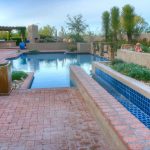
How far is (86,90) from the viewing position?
17.8 ft

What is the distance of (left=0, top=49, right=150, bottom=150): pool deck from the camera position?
3.45 m

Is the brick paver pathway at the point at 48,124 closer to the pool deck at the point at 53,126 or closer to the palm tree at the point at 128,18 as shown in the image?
the pool deck at the point at 53,126

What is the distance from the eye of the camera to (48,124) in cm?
428

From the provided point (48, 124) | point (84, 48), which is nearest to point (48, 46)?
point (84, 48)

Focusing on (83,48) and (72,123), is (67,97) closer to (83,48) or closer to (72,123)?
(72,123)

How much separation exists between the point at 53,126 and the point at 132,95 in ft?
8.33

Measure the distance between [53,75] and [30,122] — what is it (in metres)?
6.92

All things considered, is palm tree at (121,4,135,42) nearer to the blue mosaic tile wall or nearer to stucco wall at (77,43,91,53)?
stucco wall at (77,43,91,53)

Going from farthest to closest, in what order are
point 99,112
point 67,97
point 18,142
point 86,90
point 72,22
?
point 72,22
point 67,97
point 86,90
point 99,112
point 18,142

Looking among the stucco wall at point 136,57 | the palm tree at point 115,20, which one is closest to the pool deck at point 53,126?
the stucco wall at point 136,57

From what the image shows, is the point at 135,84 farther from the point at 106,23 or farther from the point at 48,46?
the point at 48,46

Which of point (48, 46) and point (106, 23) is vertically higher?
point (106, 23)

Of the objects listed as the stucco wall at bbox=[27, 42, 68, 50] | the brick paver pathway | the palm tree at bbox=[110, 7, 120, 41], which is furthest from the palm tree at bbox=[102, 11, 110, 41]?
the brick paver pathway

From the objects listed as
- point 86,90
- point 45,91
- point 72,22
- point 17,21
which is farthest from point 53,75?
point 17,21
